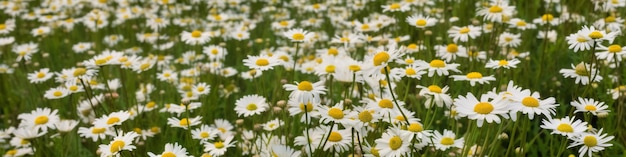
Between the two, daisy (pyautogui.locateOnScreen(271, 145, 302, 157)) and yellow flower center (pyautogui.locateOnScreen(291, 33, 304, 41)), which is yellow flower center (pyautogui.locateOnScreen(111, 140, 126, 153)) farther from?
yellow flower center (pyautogui.locateOnScreen(291, 33, 304, 41))

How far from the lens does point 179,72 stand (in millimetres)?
4359

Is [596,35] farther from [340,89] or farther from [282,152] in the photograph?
[340,89]

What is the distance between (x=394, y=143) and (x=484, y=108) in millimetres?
305

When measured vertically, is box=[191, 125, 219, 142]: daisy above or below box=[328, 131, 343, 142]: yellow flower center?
below

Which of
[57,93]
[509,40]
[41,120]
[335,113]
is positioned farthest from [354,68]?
[57,93]

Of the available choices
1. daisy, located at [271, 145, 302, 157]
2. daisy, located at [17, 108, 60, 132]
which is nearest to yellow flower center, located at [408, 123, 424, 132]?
daisy, located at [271, 145, 302, 157]

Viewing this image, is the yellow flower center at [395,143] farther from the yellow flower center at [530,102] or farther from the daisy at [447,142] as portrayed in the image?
the yellow flower center at [530,102]

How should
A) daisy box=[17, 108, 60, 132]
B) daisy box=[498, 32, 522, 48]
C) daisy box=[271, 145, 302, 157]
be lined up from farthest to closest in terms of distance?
daisy box=[498, 32, 522, 48]
daisy box=[17, 108, 60, 132]
daisy box=[271, 145, 302, 157]

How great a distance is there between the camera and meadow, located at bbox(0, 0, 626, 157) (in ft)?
6.92

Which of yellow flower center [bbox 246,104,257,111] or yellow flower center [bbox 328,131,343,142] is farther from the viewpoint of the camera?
yellow flower center [bbox 246,104,257,111]

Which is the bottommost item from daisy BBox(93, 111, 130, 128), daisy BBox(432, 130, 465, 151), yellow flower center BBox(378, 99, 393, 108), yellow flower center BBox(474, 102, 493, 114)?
daisy BBox(432, 130, 465, 151)

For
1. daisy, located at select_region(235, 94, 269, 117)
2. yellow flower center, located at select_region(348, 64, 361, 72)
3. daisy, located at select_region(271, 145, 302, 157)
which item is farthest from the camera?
daisy, located at select_region(235, 94, 269, 117)

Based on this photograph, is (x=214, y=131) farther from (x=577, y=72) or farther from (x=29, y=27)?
(x=29, y=27)

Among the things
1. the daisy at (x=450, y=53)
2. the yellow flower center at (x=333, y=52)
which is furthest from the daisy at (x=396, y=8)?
the daisy at (x=450, y=53)
